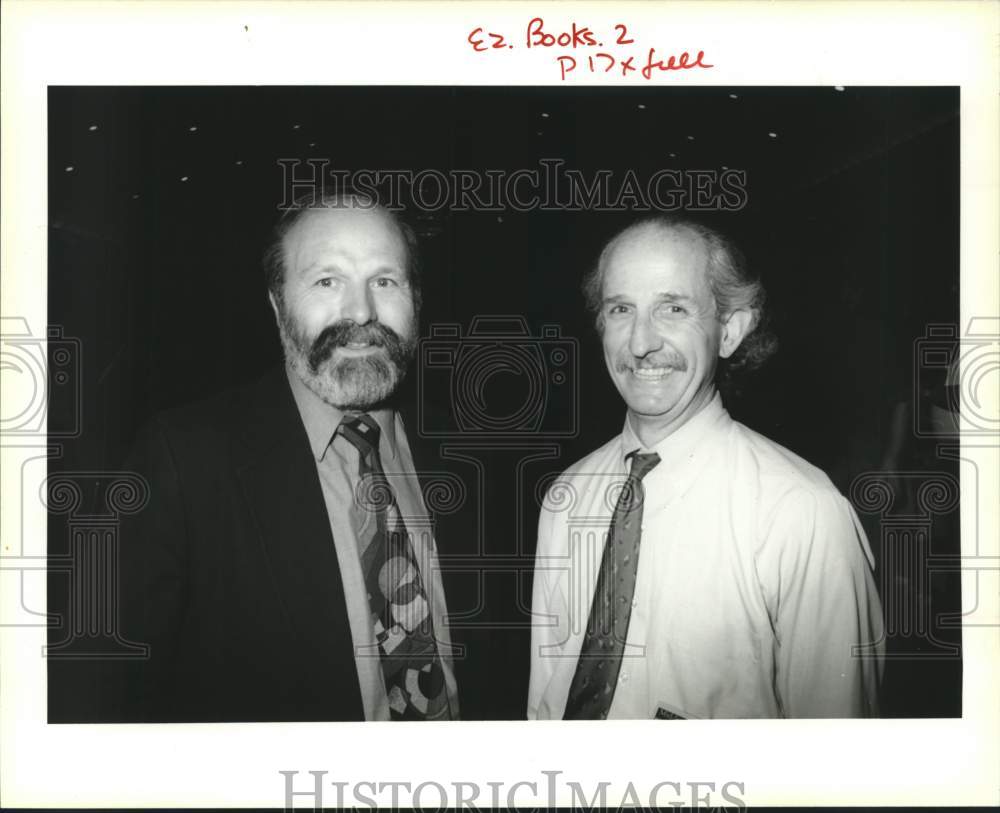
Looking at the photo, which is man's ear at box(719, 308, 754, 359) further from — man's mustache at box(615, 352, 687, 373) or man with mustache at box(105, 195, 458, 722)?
man with mustache at box(105, 195, 458, 722)

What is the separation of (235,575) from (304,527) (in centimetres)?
21

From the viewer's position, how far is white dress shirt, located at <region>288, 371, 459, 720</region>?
254 centimetres

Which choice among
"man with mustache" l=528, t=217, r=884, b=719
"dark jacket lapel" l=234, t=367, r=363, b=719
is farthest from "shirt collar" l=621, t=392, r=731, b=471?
"dark jacket lapel" l=234, t=367, r=363, b=719

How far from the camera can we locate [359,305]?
2.52 metres

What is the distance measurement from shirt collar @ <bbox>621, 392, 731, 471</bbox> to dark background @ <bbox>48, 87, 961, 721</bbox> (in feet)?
0.10

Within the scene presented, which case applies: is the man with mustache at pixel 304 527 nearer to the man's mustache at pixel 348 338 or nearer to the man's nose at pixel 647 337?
the man's mustache at pixel 348 338

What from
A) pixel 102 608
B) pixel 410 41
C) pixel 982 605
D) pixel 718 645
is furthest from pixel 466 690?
pixel 410 41

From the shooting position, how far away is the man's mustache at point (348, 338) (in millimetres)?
2527

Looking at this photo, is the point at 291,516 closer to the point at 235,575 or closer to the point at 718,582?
the point at 235,575

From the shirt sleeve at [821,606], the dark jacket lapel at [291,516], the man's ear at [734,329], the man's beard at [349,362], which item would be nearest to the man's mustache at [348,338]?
the man's beard at [349,362]

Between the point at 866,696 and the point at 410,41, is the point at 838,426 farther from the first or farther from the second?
the point at 410,41

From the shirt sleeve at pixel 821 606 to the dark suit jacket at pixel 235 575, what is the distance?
1.08 meters

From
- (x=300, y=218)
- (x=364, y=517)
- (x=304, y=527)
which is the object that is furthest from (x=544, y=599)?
(x=300, y=218)

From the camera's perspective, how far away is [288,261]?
2.52m
